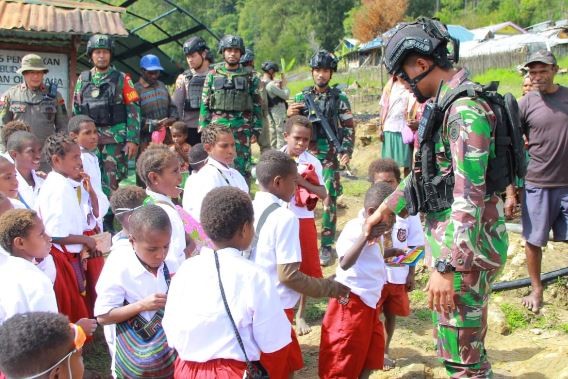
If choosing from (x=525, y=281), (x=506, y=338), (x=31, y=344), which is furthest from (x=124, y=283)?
(x=525, y=281)

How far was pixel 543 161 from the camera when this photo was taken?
4.93m

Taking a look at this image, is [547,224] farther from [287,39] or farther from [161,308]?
[287,39]

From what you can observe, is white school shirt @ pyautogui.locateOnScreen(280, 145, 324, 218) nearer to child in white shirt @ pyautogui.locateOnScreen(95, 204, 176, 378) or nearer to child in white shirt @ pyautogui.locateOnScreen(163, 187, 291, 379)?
child in white shirt @ pyautogui.locateOnScreen(95, 204, 176, 378)

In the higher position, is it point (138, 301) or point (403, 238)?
point (403, 238)

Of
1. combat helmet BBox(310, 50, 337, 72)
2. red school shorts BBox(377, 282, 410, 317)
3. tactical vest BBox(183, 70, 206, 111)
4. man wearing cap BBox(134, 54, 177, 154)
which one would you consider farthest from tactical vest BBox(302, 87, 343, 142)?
red school shorts BBox(377, 282, 410, 317)

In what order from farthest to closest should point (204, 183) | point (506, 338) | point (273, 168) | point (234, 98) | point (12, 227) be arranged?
point (234, 98), point (506, 338), point (204, 183), point (273, 168), point (12, 227)

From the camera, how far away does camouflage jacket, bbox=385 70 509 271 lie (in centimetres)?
267

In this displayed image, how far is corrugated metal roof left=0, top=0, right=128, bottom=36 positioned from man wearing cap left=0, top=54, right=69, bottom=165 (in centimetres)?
117

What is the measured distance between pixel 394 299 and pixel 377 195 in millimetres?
820

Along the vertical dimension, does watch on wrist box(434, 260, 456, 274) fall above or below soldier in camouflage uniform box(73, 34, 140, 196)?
below

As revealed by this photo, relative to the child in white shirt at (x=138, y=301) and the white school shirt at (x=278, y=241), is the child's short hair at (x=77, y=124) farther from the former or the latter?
the white school shirt at (x=278, y=241)

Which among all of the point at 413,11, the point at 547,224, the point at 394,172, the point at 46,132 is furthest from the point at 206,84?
the point at 413,11

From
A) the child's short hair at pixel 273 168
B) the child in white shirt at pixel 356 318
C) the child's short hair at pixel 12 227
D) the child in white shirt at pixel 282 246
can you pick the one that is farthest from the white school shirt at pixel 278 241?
the child's short hair at pixel 12 227

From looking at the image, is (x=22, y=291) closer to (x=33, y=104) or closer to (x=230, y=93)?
(x=33, y=104)
